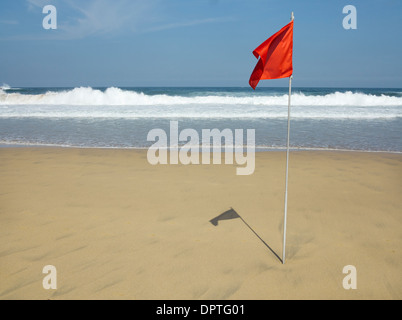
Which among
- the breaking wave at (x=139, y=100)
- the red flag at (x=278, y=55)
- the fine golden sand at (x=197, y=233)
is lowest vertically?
the fine golden sand at (x=197, y=233)

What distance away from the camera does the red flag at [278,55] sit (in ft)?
10.9

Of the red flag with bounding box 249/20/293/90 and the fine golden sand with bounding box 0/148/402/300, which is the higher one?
the red flag with bounding box 249/20/293/90

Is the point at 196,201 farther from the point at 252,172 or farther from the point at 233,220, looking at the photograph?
the point at 252,172

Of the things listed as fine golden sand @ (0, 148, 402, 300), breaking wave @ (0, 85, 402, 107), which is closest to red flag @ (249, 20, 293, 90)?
fine golden sand @ (0, 148, 402, 300)

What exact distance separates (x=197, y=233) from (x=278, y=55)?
2430 millimetres

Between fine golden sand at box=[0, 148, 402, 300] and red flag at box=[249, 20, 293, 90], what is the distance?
6.76 ft

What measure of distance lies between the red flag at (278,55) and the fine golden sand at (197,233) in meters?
2.06

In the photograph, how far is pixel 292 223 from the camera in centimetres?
459

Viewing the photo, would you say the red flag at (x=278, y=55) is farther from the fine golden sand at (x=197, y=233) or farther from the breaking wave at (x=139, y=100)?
the breaking wave at (x=139, y=100)

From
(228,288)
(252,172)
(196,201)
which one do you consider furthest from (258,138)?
(228,288)

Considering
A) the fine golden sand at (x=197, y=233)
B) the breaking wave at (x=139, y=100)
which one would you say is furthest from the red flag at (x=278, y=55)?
the breaking wave at (x=139, y=100)

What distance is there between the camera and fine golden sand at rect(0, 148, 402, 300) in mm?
3168

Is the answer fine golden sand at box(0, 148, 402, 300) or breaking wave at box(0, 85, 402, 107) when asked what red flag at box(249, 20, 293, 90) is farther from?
breaking wave at box(0, 85, 402, 107)
